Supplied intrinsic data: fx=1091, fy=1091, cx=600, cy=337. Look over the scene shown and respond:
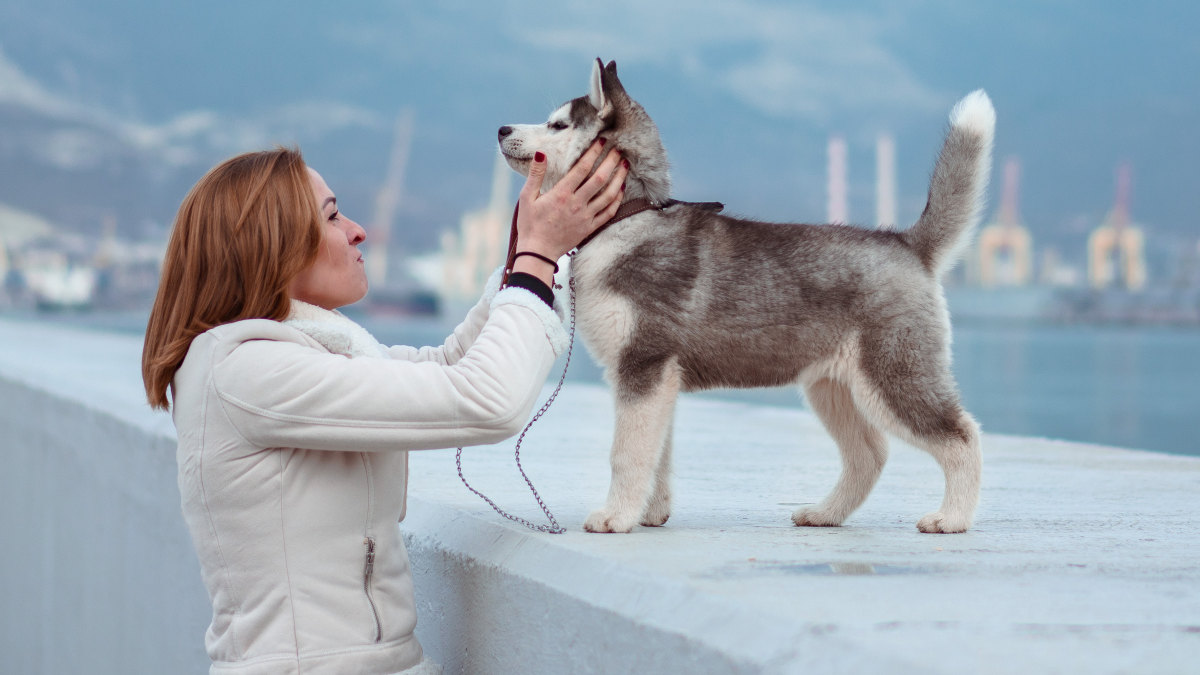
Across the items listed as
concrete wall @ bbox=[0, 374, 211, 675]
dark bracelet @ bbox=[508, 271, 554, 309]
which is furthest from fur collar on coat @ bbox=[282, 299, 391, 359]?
concrete wall @ bbox=[0, 374, 211, 675]

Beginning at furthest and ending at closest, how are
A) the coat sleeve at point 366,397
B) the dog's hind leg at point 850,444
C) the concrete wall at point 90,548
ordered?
the concrete wall at point 90,548
the dog's hind leg at point 850,444
the coat sleeve at point 366,397

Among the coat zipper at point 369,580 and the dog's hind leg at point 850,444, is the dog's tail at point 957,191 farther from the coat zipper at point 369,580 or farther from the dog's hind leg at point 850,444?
the coat zipper at point 369,580

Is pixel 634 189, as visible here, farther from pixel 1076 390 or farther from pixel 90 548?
pixel 1076 390

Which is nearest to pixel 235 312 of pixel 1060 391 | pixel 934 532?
pixel 934 532

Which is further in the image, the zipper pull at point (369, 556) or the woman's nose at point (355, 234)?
the woman's nose at point (355, 234)

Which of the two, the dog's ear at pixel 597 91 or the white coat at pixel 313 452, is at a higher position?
the dog's ear at pixel 597 91

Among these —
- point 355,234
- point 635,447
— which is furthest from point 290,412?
point 635,447

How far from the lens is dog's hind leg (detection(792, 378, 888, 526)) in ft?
10.4

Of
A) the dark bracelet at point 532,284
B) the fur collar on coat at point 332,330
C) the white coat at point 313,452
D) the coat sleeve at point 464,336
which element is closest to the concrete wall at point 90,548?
the coat sleeve at point 464,336

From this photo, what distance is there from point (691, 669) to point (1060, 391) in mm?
36685

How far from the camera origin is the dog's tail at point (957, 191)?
10.1 feet

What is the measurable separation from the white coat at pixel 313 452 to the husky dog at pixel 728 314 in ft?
1.45

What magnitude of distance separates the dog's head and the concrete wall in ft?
7.45

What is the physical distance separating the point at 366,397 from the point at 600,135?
1.10 meters
